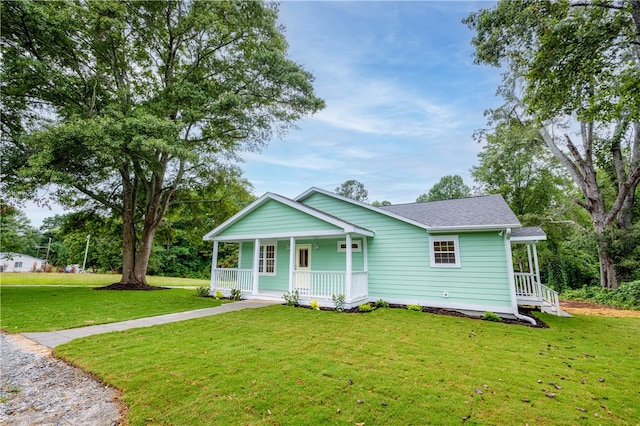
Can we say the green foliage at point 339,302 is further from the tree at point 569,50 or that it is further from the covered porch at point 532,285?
the tree at point 569,50

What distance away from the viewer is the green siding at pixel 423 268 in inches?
344

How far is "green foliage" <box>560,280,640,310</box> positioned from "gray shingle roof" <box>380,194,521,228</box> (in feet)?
29.0

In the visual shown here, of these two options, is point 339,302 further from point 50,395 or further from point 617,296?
point 617,296

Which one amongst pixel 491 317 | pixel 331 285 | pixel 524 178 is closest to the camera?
pixel 491 317

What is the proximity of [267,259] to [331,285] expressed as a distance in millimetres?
4054

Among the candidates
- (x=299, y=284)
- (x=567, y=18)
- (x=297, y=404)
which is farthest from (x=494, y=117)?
(x=297, y=404)

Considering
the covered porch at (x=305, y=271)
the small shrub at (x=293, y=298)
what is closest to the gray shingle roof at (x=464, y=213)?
the covered porch at (x=305, y=271)

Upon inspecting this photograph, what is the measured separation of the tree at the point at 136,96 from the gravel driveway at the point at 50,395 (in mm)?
8444

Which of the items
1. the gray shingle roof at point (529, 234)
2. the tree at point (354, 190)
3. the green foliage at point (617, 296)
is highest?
the tree at point (354, 190)

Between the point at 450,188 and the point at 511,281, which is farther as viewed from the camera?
the point at 450,188

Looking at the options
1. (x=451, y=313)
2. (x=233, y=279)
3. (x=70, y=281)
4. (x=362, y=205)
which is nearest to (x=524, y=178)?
(x=362, y=205)

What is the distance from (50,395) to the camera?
3285 mm

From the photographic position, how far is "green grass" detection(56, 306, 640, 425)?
2.92m

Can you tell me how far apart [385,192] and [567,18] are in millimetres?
37044
